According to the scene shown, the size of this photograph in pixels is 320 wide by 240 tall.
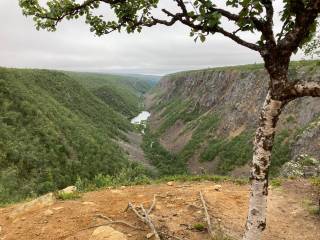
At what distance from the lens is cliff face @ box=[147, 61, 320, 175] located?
205 ft

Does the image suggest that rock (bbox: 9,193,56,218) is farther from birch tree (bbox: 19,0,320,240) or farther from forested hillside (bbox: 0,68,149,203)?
forested hillside (bbox: 0,68,149,203)

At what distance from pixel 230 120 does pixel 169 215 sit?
80.0 metres

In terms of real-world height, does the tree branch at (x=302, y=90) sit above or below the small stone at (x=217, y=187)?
above

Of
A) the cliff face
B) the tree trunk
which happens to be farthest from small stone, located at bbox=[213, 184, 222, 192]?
the cliff face

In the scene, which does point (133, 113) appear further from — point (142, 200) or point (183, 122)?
point (142, 200)

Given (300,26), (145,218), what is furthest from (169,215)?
(300,26)

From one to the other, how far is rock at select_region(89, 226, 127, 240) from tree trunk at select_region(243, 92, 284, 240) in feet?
12.3

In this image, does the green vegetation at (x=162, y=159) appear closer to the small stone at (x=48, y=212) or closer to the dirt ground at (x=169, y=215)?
the dirt ground at (x=169, y=215)

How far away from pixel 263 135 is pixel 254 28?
2.01 m

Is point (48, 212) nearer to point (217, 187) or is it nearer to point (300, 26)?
point (217, 187)

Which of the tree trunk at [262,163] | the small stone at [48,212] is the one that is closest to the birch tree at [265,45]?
the tree trunk at [262,163]

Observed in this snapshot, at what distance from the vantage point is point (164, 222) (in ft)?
38.0

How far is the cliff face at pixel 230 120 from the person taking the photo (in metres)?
62.3

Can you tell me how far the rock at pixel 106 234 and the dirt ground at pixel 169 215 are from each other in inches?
8.1
